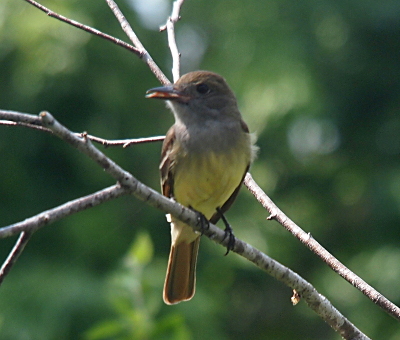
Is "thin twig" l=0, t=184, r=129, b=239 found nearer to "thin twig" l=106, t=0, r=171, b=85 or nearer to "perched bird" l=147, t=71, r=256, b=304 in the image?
"perched bird" l=147, t=71, r=256, b=304

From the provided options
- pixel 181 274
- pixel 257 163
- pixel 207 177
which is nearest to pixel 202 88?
pixel 207 177

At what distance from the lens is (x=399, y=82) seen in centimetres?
937

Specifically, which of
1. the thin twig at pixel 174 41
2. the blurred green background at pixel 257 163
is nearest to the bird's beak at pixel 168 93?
the thin twig at pixel 174 41

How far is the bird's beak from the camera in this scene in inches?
167

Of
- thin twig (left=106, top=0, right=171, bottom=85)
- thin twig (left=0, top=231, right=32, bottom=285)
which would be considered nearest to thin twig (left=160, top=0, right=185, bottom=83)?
thin twig (left=106, top=0, right=171, bottom=85)

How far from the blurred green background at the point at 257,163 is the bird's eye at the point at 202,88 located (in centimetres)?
284

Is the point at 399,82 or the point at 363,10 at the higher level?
the point at 363,10

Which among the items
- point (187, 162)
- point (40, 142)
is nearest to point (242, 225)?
point (40, 142)

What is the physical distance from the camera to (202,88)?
4.78 m

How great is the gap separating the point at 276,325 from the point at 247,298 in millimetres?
537

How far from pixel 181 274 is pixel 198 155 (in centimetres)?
98

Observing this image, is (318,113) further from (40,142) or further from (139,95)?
(40,142)

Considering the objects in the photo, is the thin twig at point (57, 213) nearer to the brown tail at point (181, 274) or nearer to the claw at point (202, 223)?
the claw at point (202, 223)

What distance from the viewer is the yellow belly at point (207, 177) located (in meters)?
4.22
